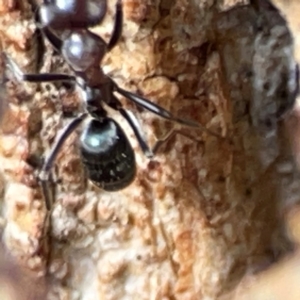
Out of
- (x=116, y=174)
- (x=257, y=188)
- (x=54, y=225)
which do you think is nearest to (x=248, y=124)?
(x=257, y=188)

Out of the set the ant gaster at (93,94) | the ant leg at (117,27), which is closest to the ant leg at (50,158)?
the ant gaster at (93,94)

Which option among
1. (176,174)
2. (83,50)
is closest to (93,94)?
(83,50)

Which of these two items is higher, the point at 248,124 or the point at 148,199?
the point at 248,124

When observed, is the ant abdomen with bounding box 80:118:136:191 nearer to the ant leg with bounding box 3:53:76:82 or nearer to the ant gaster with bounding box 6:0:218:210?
the ant gaster with bounding box 6:0:218:210

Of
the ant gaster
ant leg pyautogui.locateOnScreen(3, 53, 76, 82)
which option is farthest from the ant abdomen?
ant leg pyautogui.locateOnScreen(3, 53, 76, 82)

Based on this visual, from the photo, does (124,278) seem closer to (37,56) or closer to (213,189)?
(213,189)

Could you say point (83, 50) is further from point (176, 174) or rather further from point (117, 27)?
point (176, 174)

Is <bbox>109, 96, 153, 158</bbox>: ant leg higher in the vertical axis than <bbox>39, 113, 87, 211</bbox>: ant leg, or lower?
higher

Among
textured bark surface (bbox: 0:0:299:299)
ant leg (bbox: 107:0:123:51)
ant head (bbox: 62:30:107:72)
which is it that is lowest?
textured bark surface (bbox: 0:0:299:299)
